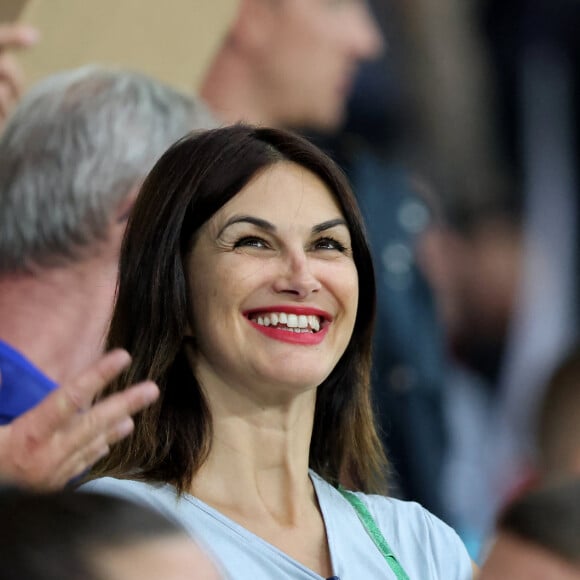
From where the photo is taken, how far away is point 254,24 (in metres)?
4.13

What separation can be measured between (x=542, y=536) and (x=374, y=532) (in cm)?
89

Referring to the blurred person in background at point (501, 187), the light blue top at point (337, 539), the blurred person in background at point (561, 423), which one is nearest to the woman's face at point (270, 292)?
the light blue top at point (337, 539)

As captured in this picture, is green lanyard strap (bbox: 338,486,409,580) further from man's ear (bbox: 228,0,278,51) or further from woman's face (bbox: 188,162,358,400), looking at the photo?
man's ear (bbox: 228,0,278,51)

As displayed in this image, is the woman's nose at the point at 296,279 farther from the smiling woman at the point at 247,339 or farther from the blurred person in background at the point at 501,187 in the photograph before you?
the blurred person in background at the point at 501,187

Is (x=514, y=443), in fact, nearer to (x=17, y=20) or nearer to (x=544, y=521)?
(x=17, y=20)

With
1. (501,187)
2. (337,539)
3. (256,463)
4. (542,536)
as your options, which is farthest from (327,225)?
(501,187)

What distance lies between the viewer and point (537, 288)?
4609mm

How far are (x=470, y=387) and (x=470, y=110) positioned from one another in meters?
0.89

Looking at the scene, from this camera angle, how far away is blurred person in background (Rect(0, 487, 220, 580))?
116 centimetres

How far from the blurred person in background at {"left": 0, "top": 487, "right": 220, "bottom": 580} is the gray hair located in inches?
64.5

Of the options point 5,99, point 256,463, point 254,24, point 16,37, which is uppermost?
point 254,24

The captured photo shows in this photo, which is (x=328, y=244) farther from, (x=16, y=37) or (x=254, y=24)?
(x=254, y=24)

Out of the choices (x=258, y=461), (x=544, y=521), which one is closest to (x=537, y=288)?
(x=258, y=461)

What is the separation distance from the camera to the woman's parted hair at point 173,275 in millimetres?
2215
